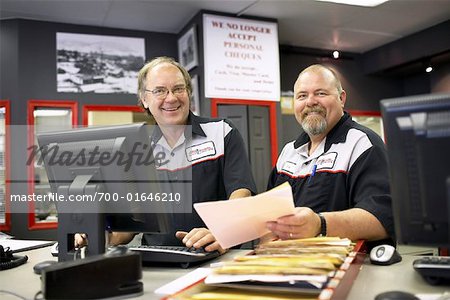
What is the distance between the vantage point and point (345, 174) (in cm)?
187

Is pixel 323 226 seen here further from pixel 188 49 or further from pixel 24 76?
pixel 24 76

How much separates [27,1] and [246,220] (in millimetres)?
3948

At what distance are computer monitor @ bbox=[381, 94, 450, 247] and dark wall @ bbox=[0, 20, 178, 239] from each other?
427 cm

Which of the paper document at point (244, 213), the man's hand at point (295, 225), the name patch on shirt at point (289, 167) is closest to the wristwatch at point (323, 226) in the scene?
the man's hand at point (295, 225)

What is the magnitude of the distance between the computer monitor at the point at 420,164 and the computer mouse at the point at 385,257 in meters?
0.32

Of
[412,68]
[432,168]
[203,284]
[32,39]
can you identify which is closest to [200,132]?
[203,284]

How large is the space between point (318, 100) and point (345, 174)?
0.49m

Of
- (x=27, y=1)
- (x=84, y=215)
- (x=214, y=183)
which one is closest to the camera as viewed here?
(x=84, y=215)

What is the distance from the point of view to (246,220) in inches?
45.6

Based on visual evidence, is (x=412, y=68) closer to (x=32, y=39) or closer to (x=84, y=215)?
(x=32, y=39)

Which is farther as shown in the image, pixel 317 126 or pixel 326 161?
pixel 317 126

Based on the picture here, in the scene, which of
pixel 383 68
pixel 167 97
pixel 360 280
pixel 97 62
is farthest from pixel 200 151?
pixel 383 68

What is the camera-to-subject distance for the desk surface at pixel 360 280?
1.02 m

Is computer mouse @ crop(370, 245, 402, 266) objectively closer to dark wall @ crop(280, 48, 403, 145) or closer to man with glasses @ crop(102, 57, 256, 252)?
man with glasses @ crop(102, 57, 256, 252)
